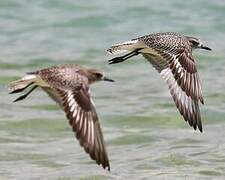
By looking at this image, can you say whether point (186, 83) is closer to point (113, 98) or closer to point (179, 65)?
point (179, 65)

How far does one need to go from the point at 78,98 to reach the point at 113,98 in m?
5.08

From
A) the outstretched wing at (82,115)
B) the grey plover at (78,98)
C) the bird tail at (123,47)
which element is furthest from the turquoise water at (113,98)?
the outstretched wing at (82,115)

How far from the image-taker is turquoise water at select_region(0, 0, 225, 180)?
409 inches

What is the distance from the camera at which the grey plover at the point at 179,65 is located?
9602 millimetres

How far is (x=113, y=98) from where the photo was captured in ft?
42.8

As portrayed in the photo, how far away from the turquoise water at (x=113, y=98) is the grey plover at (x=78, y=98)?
1711 mm

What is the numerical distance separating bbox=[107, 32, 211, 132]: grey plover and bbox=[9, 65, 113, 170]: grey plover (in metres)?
1.18

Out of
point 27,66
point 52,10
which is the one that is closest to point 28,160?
point 27,66

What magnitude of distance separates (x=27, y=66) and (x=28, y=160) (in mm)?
4007

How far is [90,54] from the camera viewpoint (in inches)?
603

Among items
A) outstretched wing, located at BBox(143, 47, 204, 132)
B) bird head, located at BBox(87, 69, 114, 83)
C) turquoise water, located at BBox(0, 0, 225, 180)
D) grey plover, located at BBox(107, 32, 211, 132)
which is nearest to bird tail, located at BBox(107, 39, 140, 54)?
grey plover, located at BBox(107, 32, 211, 132)

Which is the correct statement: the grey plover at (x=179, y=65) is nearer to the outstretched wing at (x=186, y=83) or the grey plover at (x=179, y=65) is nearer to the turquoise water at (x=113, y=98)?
the outstretched wing at (x=186, y=83)

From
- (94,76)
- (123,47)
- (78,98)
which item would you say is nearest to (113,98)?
(123,47)

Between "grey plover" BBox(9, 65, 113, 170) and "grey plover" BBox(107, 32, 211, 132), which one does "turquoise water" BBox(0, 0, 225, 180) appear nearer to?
"grey plover" BBox(107, 32, 211, 132)
